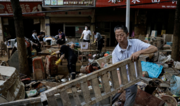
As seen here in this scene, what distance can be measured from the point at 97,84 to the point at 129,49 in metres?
0.93

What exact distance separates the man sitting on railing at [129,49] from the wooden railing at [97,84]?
0.16 m

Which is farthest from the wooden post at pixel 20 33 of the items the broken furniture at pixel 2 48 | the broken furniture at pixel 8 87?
the broken furniture at pixel 2 48

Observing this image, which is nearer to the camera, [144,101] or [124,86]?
[124,86]

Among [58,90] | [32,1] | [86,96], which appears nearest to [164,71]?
[86,96]

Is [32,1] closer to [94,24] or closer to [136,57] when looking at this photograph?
[94,24]

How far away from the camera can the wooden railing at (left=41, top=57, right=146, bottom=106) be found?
1991 mm

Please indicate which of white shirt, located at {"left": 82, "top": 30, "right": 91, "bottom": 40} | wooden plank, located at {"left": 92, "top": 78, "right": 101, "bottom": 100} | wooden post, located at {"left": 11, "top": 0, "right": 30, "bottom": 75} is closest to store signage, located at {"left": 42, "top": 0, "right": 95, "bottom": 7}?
white shirt, located at {"left": 82, "top": 30, "right": 91, "bottom": 40}

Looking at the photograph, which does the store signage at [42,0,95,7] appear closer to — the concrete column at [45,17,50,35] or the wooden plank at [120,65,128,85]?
the concrete column at [45,17,50,35]

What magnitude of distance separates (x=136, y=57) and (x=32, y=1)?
12638mm

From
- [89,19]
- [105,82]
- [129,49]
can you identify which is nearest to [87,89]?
[105,82]

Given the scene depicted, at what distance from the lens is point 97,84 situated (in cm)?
235

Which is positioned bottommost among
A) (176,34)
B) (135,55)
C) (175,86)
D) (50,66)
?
(175,86)

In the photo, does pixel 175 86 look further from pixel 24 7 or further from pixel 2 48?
pixel 24 7

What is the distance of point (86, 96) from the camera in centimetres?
227
